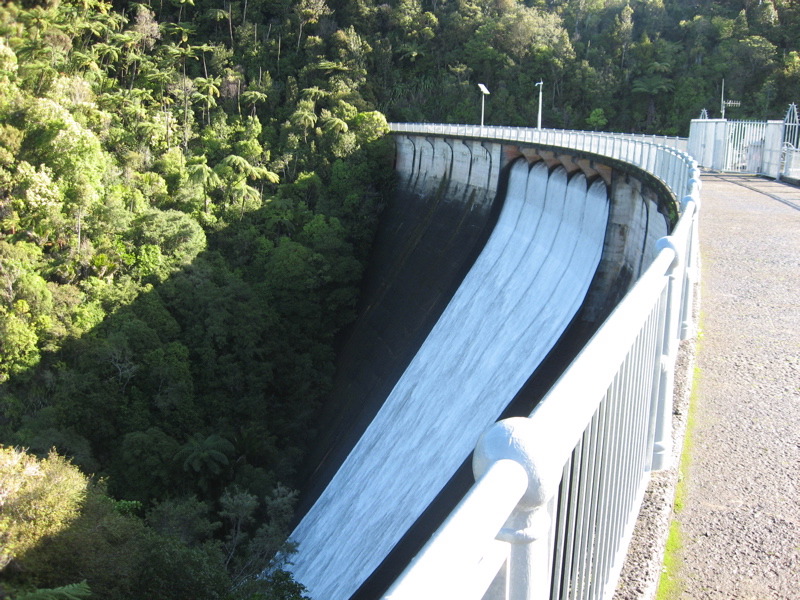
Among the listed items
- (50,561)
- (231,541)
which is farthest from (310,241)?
(50,561)

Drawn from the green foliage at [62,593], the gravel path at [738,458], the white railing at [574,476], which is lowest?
the green foliage at [62,593]

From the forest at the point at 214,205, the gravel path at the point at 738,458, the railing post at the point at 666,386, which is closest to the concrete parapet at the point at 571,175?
the forest at the point at 214,205

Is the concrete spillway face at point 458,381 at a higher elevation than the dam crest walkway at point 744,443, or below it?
below

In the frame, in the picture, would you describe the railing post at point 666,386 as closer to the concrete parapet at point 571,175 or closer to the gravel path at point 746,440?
the gravel path at point 746,440

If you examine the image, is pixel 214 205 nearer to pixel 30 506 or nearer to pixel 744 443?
pixel 30 506

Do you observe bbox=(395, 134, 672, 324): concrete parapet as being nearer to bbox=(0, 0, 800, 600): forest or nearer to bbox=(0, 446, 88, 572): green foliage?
bbox=(0, 0, 800, 600): forest

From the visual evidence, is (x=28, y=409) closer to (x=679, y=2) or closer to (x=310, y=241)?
(x=310, y=241)
